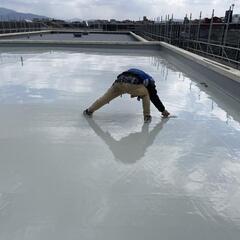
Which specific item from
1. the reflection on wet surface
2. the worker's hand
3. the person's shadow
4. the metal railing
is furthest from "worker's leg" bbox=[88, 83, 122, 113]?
the metal railing

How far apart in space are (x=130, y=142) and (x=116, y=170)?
72 cm

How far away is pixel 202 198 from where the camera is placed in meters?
2.51

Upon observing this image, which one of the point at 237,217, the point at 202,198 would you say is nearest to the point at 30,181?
the point at 202,198

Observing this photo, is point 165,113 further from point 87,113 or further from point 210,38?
point 210,38

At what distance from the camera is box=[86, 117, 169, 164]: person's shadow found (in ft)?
10.6

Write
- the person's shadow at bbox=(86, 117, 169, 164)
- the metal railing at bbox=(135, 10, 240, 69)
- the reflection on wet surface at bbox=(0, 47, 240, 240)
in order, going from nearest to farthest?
1. the reflection on wet surface at bbox=(0, 47, 240, 240)
2. the person's shadow at bbox=(86, 117, 169, 164)
3. the metal railing at bbox=(135, 10, 240, 69)

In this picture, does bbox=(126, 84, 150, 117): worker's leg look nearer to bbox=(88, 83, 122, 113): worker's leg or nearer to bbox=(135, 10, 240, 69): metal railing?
bbox=(88, 83, 122, 113): worker's leg

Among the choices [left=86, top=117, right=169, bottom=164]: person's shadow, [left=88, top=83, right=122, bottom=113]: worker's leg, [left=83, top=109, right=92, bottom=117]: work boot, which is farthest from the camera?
[left=83, top=109, right=92, bottom=117]: work boot

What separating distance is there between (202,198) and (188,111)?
251 cm

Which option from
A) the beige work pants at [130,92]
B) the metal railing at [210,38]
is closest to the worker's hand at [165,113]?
the beige work pants at [130,92]

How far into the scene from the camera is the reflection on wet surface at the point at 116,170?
7.13ft

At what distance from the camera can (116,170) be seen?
291cm

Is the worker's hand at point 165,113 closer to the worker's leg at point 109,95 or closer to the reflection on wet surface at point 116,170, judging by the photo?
the reflection on wet surface at point 116,170

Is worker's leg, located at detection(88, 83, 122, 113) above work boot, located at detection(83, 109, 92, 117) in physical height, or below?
above
